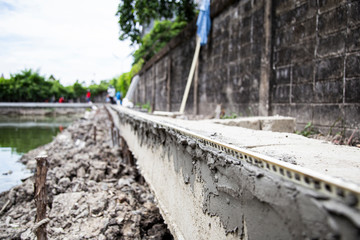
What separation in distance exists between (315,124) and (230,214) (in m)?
3.61

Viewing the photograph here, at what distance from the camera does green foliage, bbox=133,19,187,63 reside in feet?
57.7

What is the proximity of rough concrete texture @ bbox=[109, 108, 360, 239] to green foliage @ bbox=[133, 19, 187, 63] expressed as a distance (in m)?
15.3

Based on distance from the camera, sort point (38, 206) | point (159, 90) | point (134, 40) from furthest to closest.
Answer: point (159, 90) → point (134, 40) → point (38, 206)

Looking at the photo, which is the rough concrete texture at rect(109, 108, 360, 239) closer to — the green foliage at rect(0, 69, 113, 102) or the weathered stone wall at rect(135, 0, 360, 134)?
the weathered stone wall at rect(135, 0, 360, 134)

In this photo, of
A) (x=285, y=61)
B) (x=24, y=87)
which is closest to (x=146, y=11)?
(x=285, y=61)

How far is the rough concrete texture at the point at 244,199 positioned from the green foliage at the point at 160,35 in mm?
15307

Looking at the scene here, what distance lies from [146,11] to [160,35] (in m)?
9.10

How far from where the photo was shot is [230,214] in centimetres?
138

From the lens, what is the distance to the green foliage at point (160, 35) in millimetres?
17594

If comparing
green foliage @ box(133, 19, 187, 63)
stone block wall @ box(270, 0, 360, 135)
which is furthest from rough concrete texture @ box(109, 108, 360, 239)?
green foliage @ box(133, 19, 187, 63)

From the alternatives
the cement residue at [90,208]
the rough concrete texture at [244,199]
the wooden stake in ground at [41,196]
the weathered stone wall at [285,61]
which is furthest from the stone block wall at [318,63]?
the wooden stake in ground at [41,196]

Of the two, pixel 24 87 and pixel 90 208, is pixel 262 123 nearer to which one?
pixel 90 208

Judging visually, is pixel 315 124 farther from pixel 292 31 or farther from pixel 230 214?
pixel 230 214

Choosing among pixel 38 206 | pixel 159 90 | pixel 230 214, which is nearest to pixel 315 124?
pixel 230 214
